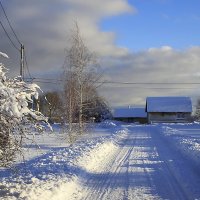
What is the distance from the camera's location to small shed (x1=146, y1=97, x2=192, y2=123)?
10094 centimetres

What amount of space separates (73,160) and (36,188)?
19.9ft

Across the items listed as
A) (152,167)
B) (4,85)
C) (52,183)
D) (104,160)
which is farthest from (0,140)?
(104,160)

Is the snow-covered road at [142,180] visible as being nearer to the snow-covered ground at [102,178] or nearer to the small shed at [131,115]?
the snow-covered ground at [102,178]

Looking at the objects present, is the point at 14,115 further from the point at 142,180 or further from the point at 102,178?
the point at 142,180

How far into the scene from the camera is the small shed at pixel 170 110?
10094 centimetres

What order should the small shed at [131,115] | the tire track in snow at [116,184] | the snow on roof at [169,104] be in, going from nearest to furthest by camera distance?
the tire track in snow at [116,184] < the snow on roof at [169,104] < the small shed at [131,115]

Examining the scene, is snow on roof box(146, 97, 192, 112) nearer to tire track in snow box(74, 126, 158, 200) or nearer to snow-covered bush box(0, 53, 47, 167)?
tire track in snow box(74, 126, 158, 200)

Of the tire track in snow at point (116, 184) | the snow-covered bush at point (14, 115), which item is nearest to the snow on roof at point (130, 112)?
the tire track in snow at point (116, 184)

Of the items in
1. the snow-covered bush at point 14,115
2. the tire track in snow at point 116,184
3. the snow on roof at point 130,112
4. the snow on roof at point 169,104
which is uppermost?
the snow on roof at point 169,104

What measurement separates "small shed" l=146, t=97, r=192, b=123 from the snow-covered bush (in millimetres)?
91482

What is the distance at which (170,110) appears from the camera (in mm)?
100812

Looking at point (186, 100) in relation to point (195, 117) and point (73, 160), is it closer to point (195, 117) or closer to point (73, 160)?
point (195, 117)

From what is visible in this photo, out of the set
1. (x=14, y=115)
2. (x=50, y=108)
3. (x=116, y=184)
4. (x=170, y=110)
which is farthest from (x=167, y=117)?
(x=14, y=115)

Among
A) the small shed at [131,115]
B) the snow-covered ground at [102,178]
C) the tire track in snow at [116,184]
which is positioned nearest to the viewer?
the snow-covered ground at [102,178]
